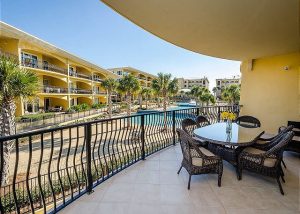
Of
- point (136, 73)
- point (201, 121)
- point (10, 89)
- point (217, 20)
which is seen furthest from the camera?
point (136, 73)

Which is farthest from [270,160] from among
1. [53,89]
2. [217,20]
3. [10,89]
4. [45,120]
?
[53,89]

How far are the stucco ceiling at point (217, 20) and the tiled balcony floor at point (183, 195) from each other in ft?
8.86

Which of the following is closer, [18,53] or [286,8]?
[286,8]

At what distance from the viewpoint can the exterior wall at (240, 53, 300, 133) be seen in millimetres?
5012

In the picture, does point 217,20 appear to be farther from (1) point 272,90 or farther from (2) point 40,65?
(2) point 40,65

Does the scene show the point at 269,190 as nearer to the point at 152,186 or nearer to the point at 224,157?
the point at 224,157

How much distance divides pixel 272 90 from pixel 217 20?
4.29 m

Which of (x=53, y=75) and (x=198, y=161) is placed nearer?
(x=198, y=161)

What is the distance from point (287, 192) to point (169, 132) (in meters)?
3.01

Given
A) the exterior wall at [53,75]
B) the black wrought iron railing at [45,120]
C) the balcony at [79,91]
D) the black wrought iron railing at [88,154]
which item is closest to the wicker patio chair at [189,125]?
the black wrought iron railing at [88,154]

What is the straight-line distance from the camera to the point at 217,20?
2.70 meters

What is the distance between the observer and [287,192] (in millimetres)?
2361

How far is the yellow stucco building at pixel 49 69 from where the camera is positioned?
13141 mm

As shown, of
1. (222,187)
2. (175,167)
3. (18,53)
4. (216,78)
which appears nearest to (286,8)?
(222,187)
